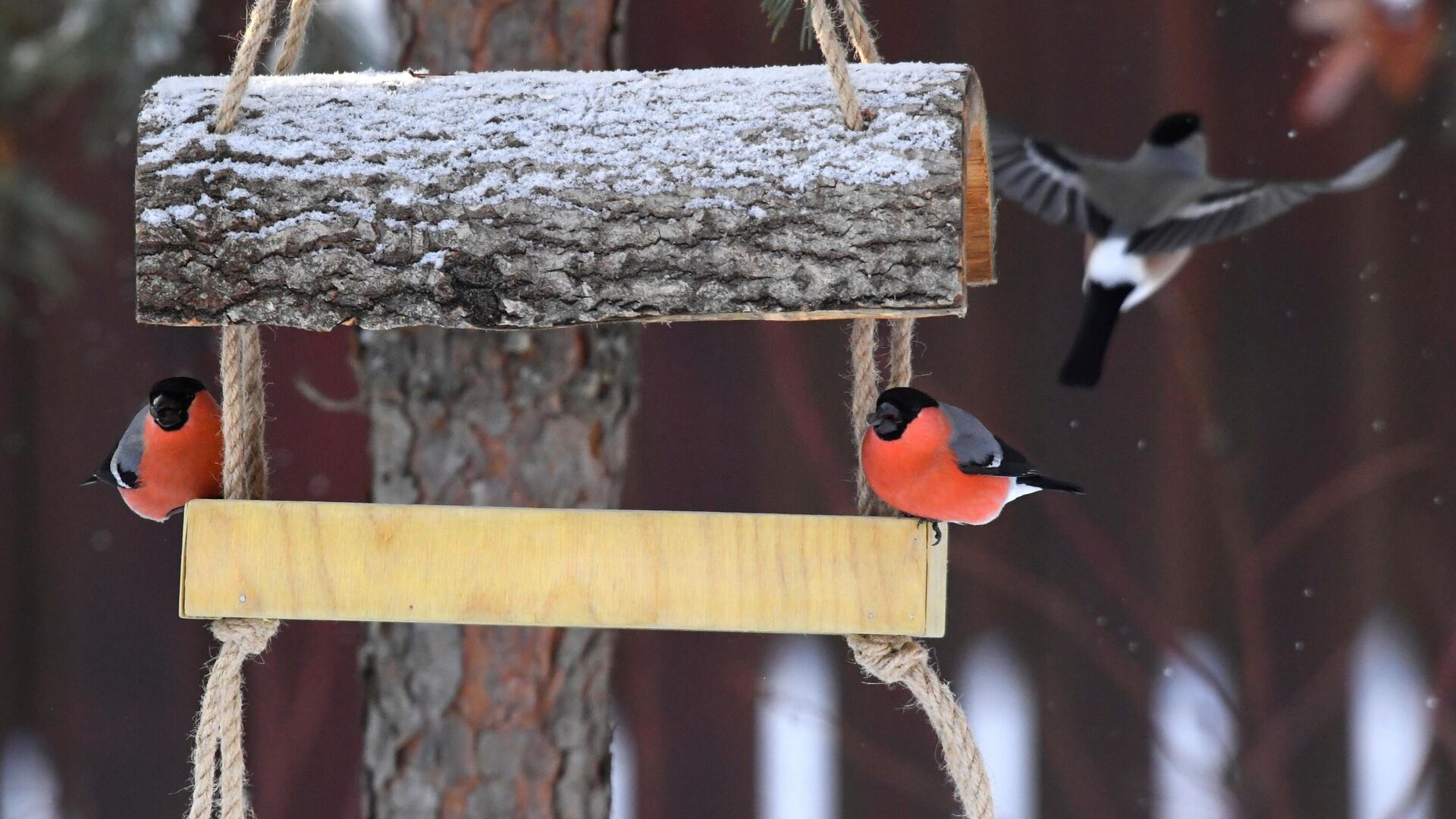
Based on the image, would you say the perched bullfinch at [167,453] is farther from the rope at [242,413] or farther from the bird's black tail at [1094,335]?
the bird's black tail at [1094,335]

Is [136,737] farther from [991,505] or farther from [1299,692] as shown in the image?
[1299,692]

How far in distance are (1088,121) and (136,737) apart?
2.00m

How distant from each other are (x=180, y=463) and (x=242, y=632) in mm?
181

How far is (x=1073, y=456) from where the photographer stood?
2365mm

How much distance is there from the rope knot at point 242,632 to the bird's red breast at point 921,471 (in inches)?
22.2

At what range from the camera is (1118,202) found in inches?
75.7

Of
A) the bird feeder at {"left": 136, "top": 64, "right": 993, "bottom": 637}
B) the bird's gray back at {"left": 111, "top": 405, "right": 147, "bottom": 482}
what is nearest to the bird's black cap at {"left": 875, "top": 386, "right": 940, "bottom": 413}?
the bird feeder at {"left": 136, "top": 64, "right": 993, "bottom": 637}

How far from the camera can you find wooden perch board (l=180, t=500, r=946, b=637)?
1205 millimetres

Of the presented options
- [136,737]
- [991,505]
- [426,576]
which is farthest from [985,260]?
[136,737]

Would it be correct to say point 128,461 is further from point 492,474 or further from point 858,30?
point 858,30

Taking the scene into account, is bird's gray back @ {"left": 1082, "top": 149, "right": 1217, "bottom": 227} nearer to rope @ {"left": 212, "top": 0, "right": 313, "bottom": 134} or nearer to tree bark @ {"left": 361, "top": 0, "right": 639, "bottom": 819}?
tree bark @ {"left": 361, "top": 0, "right": 639, "bottom": 819}

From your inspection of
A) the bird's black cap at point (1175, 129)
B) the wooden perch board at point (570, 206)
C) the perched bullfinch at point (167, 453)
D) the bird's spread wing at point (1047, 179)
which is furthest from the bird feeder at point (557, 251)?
the bird's black cap at point (1175, 129)

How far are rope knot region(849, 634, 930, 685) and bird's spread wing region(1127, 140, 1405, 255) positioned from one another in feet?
2.71

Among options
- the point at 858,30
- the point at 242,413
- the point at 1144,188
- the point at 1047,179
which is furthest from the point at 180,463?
the point at 1144,188
